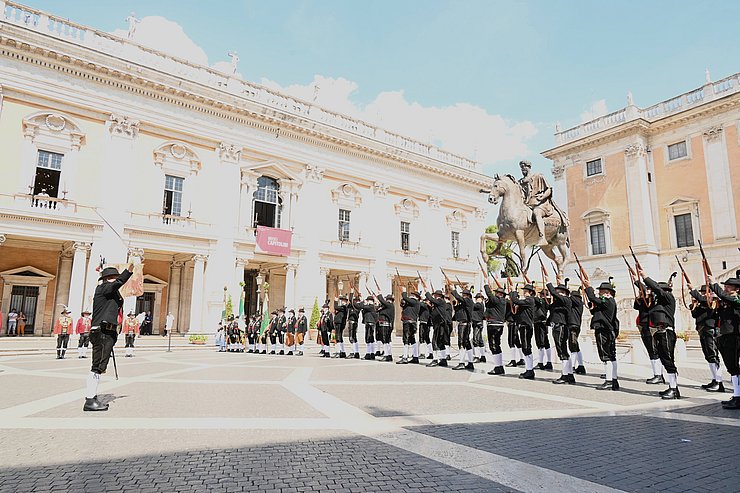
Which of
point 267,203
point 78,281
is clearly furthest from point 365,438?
point 267,203

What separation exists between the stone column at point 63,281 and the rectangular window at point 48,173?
350 cm

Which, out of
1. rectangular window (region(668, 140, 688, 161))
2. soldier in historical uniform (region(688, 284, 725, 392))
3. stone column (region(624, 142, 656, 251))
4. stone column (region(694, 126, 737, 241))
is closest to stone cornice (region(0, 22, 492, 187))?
stone column (region(624, 142, 656, 251))

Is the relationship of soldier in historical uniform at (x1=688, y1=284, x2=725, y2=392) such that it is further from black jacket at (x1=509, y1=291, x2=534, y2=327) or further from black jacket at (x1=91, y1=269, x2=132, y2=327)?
black jacket at (x1=91, y1=269, x2=132, y2=327)

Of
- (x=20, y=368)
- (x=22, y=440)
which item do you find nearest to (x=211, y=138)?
(x=20, y=368)

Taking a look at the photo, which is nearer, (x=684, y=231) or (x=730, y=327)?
(x=730, y=327)

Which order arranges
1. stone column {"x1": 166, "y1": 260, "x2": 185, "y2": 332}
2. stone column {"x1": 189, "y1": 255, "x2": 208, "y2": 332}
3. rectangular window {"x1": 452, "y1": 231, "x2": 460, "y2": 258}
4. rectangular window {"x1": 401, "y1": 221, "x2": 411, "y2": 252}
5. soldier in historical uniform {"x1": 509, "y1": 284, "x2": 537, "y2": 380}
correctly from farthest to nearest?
rectangular window {"x1": 452, "y1": 231, "x2": 460, "y2": 258} → rectangular window {"x1": 401, "y1": 221, "x2": 411, "y2": 252} → stone column {"x1": 166, "y1": 260, "x2": 185, "y2": 332} → stone column {"x1": 189, "y1": 255, "x2": 208, "y2": 332} → soldier in historical uniform {"x1": 509, "y1": 284, "x2": 537, "y2": 380}

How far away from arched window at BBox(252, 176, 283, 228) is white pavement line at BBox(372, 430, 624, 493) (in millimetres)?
26598

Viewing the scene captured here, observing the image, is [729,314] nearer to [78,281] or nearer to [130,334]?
[130,334]

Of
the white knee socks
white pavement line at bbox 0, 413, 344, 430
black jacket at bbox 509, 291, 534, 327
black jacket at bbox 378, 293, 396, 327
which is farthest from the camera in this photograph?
black jacket at bbox 378, 293, 396, 327

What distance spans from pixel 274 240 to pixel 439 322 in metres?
18.0

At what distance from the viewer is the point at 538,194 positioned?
16078 millimetres

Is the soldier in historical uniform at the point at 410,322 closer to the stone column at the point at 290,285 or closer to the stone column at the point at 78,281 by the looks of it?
the stone column at the point at 290,285

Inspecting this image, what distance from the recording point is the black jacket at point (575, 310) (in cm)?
1023

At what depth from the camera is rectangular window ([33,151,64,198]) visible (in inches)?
910
